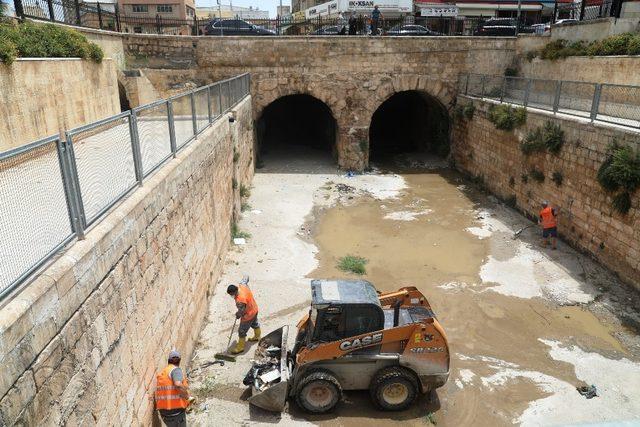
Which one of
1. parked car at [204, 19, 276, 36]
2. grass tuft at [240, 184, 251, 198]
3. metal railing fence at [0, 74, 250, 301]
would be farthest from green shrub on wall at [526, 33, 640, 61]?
metal railing fence at [0, 74, 250, 301]

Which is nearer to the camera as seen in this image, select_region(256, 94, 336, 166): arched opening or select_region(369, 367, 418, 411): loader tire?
select_region(369, 367, 418, 411): loader tire

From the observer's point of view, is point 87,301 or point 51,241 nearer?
point 51,241

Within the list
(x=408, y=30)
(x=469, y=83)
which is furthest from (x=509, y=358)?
(x=408, y=30)

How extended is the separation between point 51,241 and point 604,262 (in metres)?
11.7

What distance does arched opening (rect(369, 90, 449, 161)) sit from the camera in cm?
2217

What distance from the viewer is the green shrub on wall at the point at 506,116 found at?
15.2 metres

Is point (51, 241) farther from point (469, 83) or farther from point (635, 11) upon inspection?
point (635, 11)

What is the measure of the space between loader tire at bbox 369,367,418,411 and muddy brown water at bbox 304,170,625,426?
0.19 m

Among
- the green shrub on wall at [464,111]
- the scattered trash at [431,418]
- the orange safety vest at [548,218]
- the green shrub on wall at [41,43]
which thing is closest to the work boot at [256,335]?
the scattered trash at [431,418]

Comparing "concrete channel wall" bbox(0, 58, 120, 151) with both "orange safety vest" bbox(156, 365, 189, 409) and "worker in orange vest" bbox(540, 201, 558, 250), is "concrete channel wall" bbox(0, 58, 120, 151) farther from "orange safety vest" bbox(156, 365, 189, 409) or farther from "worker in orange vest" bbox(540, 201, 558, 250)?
"worker in orange vest" bbox(540, 201, 558, 250)

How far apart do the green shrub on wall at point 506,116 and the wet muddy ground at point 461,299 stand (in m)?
2.70

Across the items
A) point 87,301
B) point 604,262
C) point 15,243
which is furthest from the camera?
point 604,262

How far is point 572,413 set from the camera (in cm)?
686

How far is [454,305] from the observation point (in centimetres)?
991
